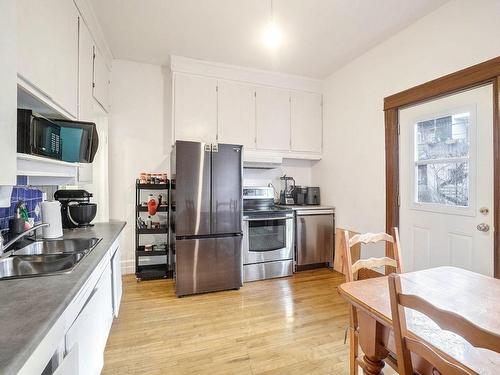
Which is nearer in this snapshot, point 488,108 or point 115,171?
point 488,108

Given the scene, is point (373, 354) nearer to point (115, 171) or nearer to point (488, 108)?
point (488, 108)

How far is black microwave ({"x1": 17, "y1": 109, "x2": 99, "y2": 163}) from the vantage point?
108 centimetres

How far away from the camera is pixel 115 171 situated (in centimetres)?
323

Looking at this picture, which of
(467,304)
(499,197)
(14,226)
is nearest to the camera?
(467,304)

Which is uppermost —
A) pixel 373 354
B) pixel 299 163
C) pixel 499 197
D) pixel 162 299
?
pixel 299 163

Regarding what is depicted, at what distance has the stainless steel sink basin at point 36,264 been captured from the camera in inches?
50.7

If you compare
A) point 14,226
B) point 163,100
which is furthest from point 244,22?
point 14,226

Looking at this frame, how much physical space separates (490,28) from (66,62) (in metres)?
3.04

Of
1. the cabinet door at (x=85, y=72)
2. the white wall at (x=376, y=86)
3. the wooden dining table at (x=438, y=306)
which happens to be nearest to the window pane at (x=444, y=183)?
the white wall at (x=376, y=86)

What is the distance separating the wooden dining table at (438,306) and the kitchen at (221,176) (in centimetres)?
2

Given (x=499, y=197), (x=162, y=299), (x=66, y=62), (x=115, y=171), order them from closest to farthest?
1. (x=66, y=62)
2. (x=499, y=197)
3. (x=162, y=299)
4. (x=115, y=171)

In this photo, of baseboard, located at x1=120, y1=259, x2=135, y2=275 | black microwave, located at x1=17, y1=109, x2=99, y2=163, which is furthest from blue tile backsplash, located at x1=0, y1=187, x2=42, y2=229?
baseboard, located at x1=120, y1=259, x2=135, y2=275

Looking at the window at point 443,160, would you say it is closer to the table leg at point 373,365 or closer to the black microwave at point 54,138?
the table leg at point 373,365

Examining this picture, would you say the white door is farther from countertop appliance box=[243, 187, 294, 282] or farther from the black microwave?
the black microwave
